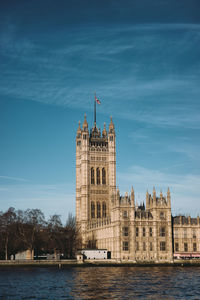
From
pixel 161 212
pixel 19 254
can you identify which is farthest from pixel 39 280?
pixel 19 254

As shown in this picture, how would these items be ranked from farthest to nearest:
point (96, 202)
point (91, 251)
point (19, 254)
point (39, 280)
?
point (96, 202), point (19, 254), point (91, 251), point (39, 280)

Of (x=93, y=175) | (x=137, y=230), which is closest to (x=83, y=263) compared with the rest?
(x=137, y=230)

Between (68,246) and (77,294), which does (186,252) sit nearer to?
(68,246)

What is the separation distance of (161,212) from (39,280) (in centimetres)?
5429

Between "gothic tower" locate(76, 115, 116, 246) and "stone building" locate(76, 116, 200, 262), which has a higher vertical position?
"gothic tower" locate(76, 115, 116, 246)

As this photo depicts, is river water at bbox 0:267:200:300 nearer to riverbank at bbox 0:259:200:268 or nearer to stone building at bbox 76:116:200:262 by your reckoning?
riverbank at bbox 0:259:200:268

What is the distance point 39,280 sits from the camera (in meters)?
70.7

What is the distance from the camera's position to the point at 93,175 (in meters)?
159

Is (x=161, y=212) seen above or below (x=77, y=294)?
above

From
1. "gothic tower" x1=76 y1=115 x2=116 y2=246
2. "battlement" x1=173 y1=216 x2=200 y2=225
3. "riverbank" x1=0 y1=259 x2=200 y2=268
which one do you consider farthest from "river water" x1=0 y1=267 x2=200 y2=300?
"gothic tower" x1=76 y1=115 x2=116 y2=246

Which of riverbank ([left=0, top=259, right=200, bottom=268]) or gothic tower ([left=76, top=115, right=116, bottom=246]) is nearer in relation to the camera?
riverbank ([left=0, top=259, right=200, bottom=268])

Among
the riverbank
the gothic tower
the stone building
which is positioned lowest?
the riverbank

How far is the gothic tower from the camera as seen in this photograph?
15450cm

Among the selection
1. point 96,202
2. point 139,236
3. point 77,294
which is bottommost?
point 77,294
